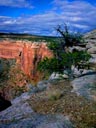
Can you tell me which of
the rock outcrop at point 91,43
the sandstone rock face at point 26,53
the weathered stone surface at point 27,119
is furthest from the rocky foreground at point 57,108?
the sandstone rock face at point 26,53

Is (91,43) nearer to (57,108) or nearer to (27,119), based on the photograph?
(57,108)

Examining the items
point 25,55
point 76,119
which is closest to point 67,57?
point 76,119

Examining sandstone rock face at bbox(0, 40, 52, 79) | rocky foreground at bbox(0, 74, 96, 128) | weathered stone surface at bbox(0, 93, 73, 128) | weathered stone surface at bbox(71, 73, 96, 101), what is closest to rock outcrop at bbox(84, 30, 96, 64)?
weathered stone surface at bbox(71, 73, 96, 101)

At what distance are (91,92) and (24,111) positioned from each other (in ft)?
15.3

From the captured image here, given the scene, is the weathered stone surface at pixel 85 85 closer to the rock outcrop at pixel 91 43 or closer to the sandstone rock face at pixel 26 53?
the rock outcrop at pixel 91 43

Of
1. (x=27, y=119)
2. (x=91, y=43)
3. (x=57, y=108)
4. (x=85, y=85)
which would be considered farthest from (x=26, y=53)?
(x=27, y=119)

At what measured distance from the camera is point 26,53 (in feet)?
213

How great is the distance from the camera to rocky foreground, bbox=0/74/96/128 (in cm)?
1566

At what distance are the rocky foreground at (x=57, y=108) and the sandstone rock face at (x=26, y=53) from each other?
3414cm

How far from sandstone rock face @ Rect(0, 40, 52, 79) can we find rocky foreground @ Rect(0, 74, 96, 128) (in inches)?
1344

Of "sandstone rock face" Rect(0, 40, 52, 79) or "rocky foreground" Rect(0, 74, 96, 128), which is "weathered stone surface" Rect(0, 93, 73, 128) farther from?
"sandstone rock face" Rect(0, 40, 52, 79)

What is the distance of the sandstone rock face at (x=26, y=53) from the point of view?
60.7 m

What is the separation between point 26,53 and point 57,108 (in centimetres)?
4728

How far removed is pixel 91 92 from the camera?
67.1ft
